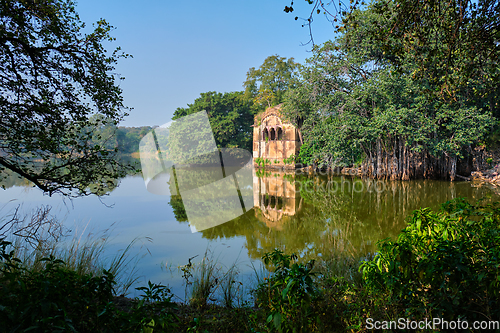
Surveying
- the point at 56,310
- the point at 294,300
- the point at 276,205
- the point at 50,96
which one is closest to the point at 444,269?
the point at 294,300

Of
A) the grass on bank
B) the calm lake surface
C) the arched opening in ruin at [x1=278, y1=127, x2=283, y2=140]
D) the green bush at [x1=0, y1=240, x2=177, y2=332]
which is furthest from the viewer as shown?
the arched opening in ruin at [x1=278, y1=127, x2=283, y2=140]

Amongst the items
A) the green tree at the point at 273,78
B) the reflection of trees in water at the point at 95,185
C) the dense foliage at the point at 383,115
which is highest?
the green tree at the point at 273,78

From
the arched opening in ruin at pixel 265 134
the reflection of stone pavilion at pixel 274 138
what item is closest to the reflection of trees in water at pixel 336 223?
the reflection of stone pavilion at pixel 274 138

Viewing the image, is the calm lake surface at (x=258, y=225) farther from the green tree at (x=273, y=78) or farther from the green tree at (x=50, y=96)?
the green tree at (x=273, y=78)

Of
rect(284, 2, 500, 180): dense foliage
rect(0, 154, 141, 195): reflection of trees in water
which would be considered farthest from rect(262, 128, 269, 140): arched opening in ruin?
rect(0, 154, 141, 195): reflection of trees in water

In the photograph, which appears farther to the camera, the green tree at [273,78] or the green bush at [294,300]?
the green tree at [273,78]

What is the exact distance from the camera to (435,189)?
12047mm

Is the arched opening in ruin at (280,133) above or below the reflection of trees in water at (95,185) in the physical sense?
above

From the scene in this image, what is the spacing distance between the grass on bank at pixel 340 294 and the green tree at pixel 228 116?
1205 inches

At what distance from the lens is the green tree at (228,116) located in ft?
109

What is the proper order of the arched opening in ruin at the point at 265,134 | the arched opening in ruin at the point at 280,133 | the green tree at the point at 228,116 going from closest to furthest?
the arched opening in ruin at the point at 280,133 < the arched opening in ruin at the point at 265,134 < the green tree at the point at 228,116

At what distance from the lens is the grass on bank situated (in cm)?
154

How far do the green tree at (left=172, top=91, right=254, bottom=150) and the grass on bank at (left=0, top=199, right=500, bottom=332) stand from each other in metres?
30.6

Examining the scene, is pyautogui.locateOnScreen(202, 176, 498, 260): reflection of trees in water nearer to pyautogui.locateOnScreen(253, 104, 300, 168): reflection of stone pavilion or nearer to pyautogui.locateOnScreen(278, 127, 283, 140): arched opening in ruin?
pyautogui.locateOnScreen(253, 104, 300, 168): reflection of stone pavilion
